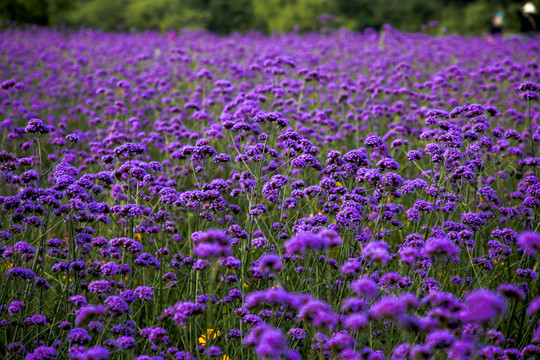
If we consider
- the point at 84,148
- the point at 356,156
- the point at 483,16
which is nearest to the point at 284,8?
the point at 483,16

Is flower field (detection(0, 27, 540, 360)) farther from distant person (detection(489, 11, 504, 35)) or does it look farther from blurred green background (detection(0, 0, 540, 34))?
blurred green background (detection(0, 0, 540, 34))

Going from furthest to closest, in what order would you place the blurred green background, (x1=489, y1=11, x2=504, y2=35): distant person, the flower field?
the blurred green background < (x1=489, y1=11, x2=504, y2=35): distant person < the flower field

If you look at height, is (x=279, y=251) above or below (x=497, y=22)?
below

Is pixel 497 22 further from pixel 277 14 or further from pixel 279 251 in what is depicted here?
pixel 279 251

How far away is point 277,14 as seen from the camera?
1249 inches

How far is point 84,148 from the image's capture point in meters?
6.70

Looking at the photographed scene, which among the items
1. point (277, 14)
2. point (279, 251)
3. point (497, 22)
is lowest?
point (279, 251)

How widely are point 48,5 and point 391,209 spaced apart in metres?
27.4

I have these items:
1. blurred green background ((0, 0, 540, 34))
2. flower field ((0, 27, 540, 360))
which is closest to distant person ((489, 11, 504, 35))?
blurred green background ((0, 0, 540, 34))

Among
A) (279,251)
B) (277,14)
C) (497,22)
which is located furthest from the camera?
(277,14)

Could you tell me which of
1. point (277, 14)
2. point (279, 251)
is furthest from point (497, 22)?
point (279, 251)

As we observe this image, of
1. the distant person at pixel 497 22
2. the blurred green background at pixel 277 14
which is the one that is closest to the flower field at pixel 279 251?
the distant person at pixel 497 22

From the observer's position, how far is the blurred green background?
2927 centimetres

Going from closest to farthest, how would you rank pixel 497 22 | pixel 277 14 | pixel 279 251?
pixel 279 251
pixel 497 22
pixel 277 14
